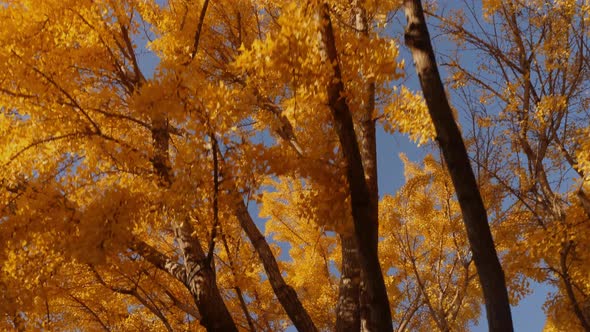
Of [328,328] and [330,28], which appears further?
[328,328]

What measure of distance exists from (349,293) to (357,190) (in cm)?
169

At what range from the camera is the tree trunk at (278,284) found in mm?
4227

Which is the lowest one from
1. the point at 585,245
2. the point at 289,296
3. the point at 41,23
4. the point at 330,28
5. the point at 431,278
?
the point at 289,296

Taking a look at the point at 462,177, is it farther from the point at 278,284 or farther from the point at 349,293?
the point at 278,284

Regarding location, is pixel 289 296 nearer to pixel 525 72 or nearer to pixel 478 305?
pixel 525 72

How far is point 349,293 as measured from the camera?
404cm

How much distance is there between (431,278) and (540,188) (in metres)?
3.72

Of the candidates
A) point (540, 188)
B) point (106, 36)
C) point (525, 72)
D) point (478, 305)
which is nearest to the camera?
point (106, 36)

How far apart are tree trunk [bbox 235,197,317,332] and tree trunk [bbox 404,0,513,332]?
1895mm

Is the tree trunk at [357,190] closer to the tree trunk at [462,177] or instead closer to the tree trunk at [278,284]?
the tree trunk at [462,177]

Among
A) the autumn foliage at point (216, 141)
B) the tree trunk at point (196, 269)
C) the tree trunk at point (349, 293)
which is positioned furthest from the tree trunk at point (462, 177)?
the tree trunk at point (196, 269)

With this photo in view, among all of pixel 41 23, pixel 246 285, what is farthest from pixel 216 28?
pixel 246 285

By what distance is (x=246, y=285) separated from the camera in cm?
446

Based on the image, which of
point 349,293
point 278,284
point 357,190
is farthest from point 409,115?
point 278,284
